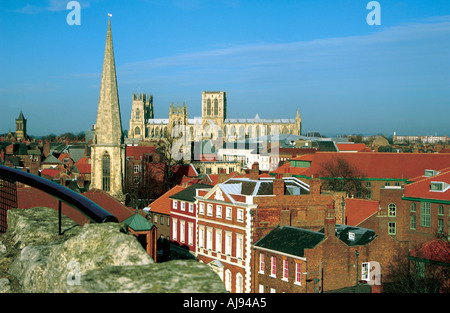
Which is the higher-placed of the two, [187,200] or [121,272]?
[121,272]

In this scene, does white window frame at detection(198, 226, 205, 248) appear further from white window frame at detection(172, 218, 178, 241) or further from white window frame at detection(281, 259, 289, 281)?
white window frame at detection(281, 259, 289, 281)

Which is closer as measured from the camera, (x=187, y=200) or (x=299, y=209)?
(x=299, y=209)

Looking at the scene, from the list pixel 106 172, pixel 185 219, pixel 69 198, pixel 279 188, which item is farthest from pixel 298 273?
pixel 106 172

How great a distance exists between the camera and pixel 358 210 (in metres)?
36.4

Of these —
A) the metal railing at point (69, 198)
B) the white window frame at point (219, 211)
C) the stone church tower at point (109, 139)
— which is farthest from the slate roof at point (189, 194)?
the metal railing at point (69, 198)

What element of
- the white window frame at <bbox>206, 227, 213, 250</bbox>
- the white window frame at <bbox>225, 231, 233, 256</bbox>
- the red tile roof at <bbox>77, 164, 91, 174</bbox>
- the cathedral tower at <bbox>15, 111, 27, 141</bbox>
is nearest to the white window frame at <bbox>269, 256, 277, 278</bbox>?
the white window frame at <bbox>225, 231, 233, 256</bbox>

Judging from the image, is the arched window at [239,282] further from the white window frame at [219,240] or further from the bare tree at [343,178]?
the bare tree at [343,178]

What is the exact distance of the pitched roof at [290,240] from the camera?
25.2 metres

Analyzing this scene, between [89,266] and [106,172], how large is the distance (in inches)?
1999

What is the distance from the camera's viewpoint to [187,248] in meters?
37.0

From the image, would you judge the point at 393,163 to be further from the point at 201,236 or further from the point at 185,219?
the point at 201,236

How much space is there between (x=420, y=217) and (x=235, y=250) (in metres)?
15.9
